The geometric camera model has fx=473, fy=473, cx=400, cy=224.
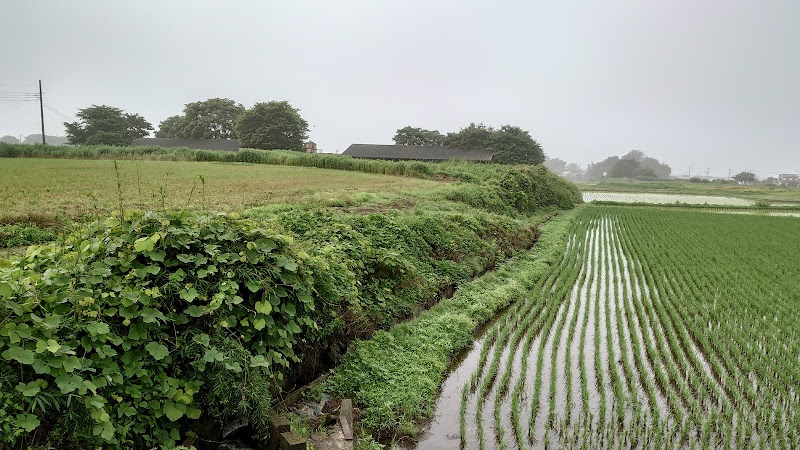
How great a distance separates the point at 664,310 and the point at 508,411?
5251 mm

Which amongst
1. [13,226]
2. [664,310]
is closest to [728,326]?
[664,310]

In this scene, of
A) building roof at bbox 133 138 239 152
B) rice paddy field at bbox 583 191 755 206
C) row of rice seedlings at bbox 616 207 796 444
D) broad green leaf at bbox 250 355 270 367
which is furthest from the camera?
building roof at bbox 133 138 239 152

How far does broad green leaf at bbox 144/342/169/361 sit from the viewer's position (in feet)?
12.8

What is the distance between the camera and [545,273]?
11.7 metres

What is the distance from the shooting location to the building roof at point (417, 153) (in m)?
48.9

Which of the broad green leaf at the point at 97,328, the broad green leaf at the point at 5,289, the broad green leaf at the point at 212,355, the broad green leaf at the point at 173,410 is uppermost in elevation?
the broad green leaf at the point at 5,289

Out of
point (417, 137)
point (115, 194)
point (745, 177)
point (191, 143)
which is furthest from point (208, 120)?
point (745, 177)

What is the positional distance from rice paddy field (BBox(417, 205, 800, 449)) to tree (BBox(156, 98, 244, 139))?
180 feet

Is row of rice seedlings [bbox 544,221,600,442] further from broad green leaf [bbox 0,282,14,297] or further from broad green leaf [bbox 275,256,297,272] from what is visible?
broad green leaf [bbox 0,282,14,297]

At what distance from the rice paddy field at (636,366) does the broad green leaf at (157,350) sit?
2.58 m

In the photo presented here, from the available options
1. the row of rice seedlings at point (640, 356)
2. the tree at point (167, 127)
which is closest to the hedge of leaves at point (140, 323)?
the row of rice seedlings at point (640, 356)

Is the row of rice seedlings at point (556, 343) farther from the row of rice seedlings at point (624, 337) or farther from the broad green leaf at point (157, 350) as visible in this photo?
the broad green leaf at point (157, 350)

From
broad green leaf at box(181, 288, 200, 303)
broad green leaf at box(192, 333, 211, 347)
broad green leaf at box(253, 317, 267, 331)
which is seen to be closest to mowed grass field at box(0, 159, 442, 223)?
broad green leaf at box(181, 288, 200, 303)

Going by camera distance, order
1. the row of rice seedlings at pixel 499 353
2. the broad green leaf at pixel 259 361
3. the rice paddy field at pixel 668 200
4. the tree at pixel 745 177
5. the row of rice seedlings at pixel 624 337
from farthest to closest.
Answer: the tree at pixel 745 177, the rice paddy field at pixel 668 200, the row of rice seedlings at pixel 624 337, the row of rice seedlings at pixel 499 353, the broad green leaf at pixel 259 361
